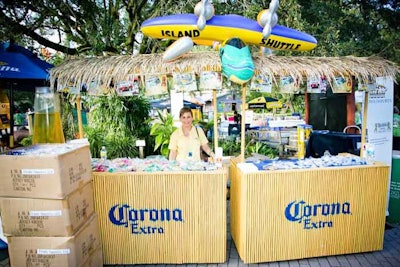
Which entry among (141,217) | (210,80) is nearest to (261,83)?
(210,80)

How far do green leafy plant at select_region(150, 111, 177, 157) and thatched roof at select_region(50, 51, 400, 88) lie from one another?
3.39 m

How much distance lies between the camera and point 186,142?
12.6ft

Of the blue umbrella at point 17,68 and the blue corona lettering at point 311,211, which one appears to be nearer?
the blue corona lettering at point 311,211

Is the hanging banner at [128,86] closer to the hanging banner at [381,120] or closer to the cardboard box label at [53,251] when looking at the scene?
the cardboard box label at [53,251]

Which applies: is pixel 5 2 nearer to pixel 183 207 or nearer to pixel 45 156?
pixel 45 156

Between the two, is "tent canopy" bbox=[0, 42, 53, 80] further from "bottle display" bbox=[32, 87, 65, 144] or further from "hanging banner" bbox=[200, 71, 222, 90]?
"hanging banner" bbox=[200, 71, 222, 90]

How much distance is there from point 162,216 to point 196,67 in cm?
167

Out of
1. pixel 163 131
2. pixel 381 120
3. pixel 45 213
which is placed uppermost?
pixel 381 120

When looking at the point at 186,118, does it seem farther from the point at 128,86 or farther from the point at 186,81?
the point at 128,86

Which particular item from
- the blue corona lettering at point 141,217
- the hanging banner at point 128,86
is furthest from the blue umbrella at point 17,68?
the blue corona lettering at point 141,217

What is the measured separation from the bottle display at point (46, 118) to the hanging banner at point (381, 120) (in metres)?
3.98

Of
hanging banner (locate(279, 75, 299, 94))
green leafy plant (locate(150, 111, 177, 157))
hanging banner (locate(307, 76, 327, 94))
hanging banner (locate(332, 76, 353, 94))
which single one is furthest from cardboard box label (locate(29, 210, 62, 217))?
green leafy plant (locate(150, 111, 177, 157))

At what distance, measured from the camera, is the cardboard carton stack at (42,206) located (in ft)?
6.97

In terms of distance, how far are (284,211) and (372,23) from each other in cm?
692
